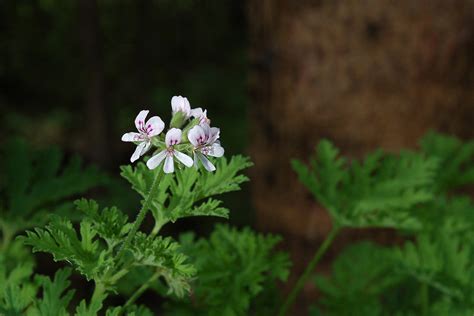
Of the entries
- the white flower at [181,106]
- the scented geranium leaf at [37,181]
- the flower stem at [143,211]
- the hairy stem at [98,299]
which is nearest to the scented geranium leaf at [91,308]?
the hairy stem at [98,299]

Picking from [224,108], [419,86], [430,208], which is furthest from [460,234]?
[224,108]

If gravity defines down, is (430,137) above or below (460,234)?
above

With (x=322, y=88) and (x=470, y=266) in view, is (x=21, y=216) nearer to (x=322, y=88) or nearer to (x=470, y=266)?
(x=470, y=266)

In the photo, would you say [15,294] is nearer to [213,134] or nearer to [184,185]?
[184,185]

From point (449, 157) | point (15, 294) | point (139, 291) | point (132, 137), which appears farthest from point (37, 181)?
point (449, 157)

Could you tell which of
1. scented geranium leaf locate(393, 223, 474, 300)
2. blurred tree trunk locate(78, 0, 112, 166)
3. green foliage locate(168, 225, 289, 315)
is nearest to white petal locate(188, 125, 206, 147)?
green foliage locate(168, 225, 289, 315)

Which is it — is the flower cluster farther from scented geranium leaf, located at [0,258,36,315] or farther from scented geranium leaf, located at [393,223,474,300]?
scented geranium leaf, located at [393,223,474,300]
